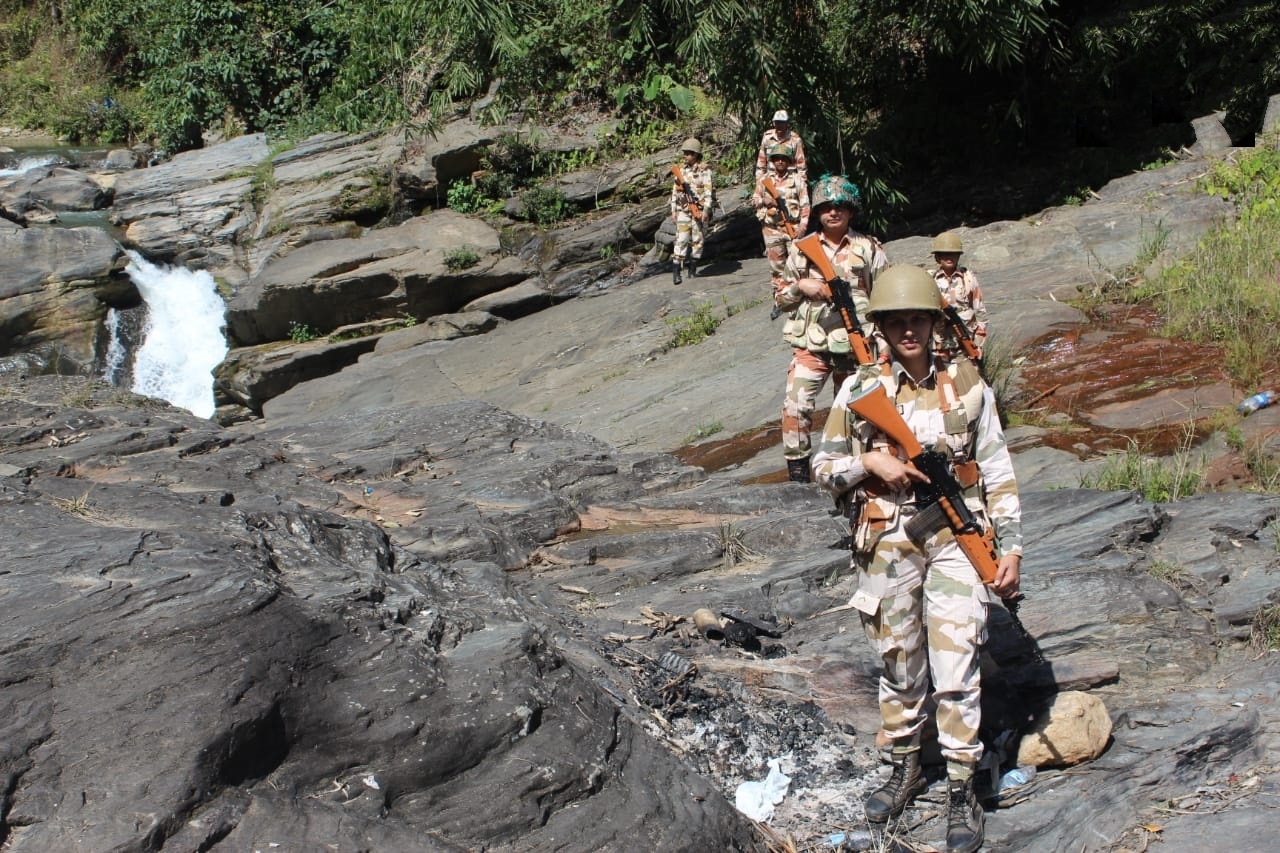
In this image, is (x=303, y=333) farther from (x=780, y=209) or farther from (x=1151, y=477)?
(x=1151, y=477)

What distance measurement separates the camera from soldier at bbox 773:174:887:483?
619 cm

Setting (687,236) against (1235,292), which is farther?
(687,236)

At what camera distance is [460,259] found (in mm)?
17266

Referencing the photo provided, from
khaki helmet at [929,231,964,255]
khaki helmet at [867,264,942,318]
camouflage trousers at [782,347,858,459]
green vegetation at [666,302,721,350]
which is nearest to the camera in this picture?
khaki helmet at [867,264,942,318]

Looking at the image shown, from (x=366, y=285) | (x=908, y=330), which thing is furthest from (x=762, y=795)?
(x=366, y=285)

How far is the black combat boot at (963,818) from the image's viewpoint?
381 cm

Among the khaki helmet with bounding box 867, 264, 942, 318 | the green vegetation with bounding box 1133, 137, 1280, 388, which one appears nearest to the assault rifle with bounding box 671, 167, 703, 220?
the green vegetation with bounding box 1133, 137, 1280, 388

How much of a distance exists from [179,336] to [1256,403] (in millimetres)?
16189

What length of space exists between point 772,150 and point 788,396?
12.2 feet

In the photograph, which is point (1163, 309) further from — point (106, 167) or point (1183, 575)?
point (106, 167)

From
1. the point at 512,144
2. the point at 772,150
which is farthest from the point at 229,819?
the point at 512,144

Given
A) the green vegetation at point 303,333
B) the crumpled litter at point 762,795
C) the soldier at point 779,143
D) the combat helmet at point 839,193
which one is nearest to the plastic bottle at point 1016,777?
the crumpled litter at point 762,795

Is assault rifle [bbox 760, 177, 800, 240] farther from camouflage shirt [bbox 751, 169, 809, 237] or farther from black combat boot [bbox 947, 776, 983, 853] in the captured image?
black combat boot [bbox 947, 776, 983, 853]

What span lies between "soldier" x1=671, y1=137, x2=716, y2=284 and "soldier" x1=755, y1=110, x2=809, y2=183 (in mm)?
3506
